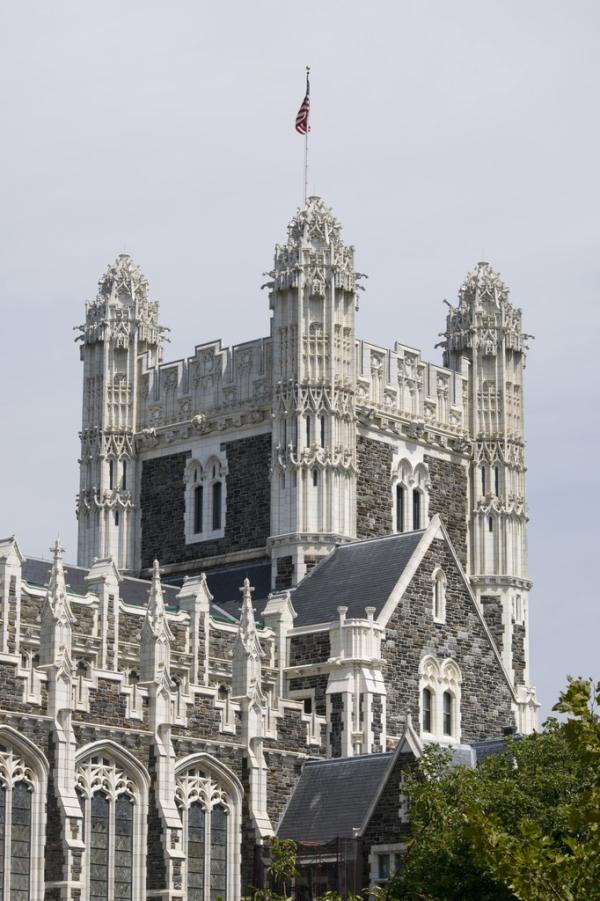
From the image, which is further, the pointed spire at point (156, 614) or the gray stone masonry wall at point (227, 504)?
the gray stone masonry wall at point (227, 504)

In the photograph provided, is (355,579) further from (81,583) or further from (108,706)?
(108,706)

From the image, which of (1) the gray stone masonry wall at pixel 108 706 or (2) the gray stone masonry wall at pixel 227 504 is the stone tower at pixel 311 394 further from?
(1) the gray stone masonry wall at pixel 108 706

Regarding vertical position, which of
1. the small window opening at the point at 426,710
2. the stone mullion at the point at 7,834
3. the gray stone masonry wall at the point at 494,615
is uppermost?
the gray stone masonry wall at the point at 494,615

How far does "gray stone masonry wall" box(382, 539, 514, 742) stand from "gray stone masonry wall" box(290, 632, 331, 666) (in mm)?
1810

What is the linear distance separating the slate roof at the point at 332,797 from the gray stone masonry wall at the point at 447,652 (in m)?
4.46

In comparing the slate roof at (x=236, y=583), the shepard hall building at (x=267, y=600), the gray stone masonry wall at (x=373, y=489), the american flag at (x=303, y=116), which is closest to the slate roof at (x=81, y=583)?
the shepard hall building at (x=267, y=600)

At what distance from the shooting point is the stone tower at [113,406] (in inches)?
2938

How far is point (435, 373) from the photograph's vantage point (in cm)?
7594

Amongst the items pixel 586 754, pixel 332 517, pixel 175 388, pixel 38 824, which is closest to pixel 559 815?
pixel 38 824

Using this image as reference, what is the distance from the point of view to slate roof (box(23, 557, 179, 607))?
62125mm

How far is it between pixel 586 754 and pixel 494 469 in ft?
151

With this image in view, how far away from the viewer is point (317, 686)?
6200cm

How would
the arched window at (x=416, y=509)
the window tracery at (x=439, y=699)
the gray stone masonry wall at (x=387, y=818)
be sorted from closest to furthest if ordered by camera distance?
the gray stone masonry wall at (x=387, y=818) < the window tracery at (x=439, y=699) < the arched window at (x=416, y=509)

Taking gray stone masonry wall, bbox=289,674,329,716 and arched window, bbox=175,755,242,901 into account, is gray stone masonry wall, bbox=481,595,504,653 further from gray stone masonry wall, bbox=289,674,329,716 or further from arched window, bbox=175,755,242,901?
arched window, bbox=175,755,242,901
